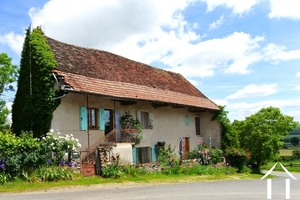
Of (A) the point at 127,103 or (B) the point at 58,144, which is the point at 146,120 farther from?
(B) the point at 58,144

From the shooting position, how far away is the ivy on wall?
682 inches

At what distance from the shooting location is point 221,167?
81.9 ft

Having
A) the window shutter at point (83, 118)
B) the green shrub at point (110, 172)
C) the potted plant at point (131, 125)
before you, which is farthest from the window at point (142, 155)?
the window shutter at point (83, 118)

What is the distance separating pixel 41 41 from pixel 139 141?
829 centimetres

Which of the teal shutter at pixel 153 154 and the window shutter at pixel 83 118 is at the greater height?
the window shutter at pixel 83 118

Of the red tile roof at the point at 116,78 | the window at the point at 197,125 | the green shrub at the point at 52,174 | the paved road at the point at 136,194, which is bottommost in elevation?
the paved road at the point at 136,194

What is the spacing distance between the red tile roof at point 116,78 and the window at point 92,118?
1.45 m

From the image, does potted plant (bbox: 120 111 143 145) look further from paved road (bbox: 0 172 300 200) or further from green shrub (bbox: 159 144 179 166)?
paved road (bbox: 0 172 300 200)

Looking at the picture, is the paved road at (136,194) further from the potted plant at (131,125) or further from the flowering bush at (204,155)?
the flowering bush at (204,155)

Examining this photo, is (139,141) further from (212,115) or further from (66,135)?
(212,115)

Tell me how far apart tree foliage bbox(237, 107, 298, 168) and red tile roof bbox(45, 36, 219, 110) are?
364 inches

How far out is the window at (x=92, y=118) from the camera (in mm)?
19281

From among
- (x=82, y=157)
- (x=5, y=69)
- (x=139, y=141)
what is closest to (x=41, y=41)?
(x=82, y=157)

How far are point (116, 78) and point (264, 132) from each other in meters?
21.9
